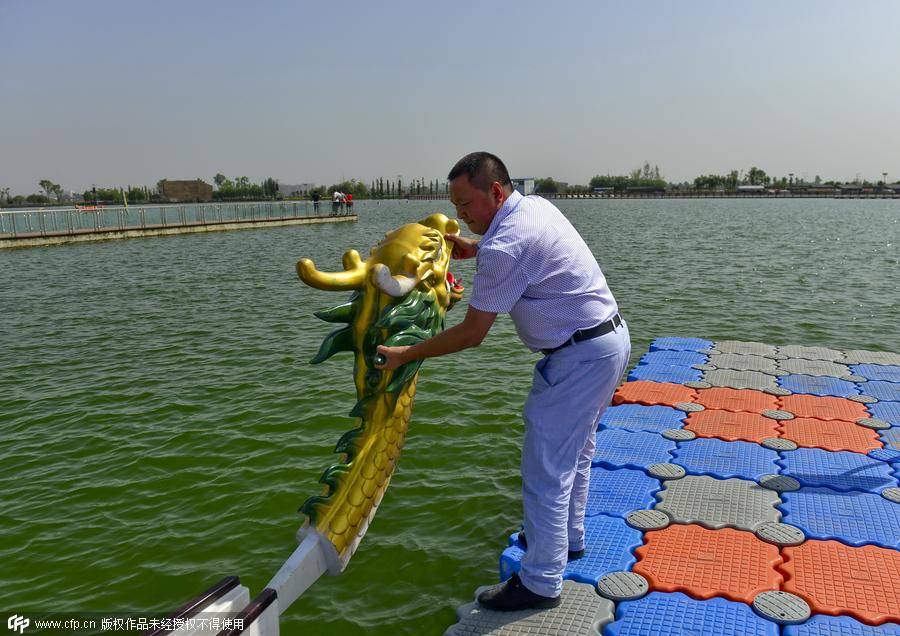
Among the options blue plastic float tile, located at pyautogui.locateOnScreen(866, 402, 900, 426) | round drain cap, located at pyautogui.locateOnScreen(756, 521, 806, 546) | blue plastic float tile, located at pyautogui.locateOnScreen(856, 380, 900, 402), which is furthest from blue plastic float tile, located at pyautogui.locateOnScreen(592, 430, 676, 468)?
blue plastic float tile, located at pyautogui.locateOnScreen(856, 380, 900, 402)

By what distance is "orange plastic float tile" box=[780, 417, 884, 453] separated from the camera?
17.2 ft

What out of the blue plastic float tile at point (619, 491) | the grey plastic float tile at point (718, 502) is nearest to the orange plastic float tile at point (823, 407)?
the grey plastic float tile at point (718, 502)

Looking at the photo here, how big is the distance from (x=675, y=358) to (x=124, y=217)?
33223mm

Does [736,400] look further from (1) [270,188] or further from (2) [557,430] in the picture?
(1) [270,188]

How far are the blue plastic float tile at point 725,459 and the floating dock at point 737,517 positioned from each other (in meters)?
0.02

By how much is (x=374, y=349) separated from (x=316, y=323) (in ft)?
30.3

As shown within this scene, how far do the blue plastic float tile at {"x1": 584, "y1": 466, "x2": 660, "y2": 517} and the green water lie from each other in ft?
2.91

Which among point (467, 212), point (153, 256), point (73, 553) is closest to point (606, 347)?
point (467, 212)

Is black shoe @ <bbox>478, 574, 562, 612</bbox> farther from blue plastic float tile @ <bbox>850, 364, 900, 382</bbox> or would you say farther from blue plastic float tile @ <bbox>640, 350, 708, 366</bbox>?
blue plastic float tile @ <bbox>850, 364, 900, 382</bbox>

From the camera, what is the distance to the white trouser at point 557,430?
121 inches

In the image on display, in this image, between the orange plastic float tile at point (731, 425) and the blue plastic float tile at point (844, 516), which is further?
the orange plastic float tile at point (731, 425)

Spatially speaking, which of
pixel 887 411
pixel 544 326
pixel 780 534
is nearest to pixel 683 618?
pixel 780 534

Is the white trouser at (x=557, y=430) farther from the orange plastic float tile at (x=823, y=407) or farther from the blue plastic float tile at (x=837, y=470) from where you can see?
the orange plastic float tile at (x=823, y=407)

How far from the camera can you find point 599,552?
383cm
